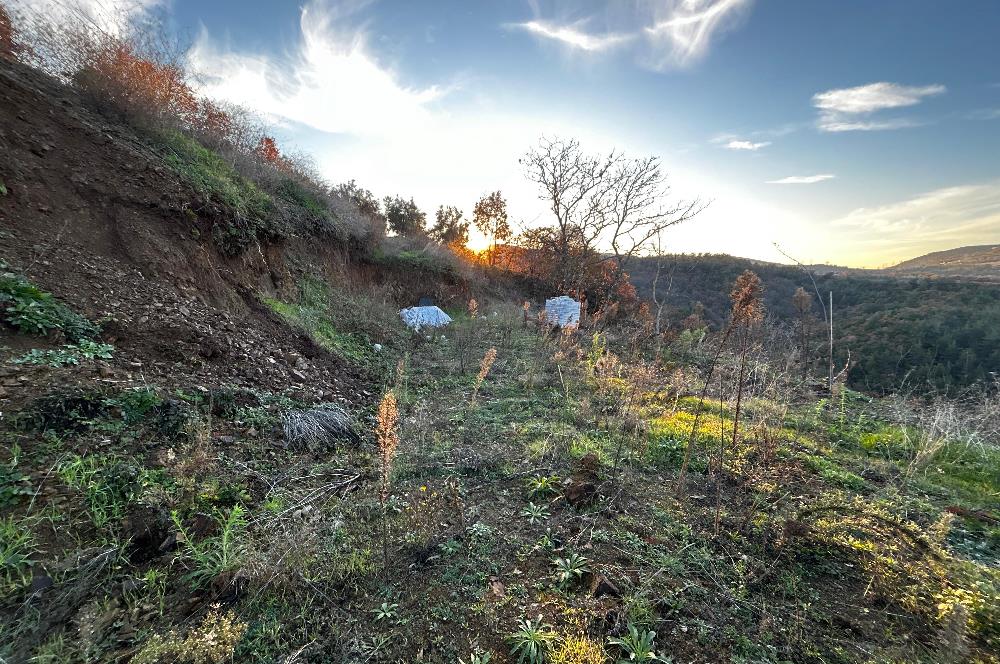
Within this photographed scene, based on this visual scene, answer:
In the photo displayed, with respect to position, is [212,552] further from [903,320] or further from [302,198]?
[903,320]

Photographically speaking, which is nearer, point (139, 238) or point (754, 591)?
point (754, 591)

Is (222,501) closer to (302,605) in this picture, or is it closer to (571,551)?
(302,605)

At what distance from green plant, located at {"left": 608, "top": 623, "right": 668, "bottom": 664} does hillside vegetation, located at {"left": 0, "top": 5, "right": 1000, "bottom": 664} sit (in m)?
0.01

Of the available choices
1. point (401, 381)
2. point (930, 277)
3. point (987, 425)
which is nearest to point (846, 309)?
point (930, 277)

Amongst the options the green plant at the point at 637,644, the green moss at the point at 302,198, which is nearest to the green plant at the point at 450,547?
the green plant at the point at 637,644

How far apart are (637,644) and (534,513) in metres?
1.15

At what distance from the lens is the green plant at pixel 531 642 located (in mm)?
1638

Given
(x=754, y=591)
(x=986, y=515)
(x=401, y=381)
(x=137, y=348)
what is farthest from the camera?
(x=401, y=381)

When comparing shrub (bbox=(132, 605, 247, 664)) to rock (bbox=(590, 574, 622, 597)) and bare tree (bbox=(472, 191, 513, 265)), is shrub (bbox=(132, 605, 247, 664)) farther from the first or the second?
bare tree (bbox=(472, 191, 513, 265))

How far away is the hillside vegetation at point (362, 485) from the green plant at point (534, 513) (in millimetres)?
24

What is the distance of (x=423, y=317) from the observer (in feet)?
35.9

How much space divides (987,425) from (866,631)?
4868 mm

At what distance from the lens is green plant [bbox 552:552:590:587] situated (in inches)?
81.6

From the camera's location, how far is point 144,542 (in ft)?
6.86
